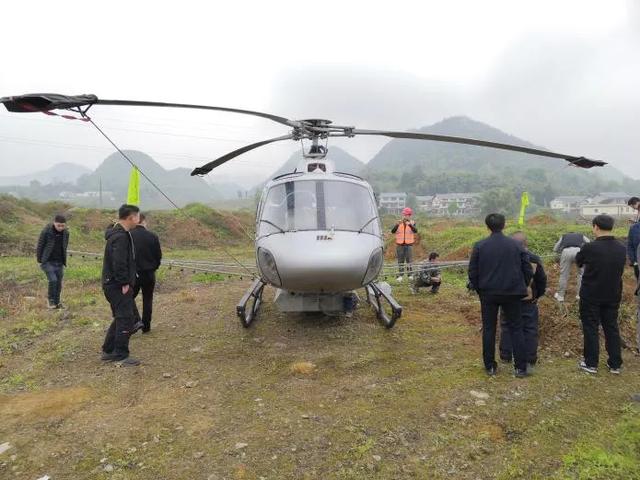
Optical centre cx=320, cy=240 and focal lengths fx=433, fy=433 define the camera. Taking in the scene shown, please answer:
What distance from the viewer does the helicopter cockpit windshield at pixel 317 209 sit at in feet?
19.0

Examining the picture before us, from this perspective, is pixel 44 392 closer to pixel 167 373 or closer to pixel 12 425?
pixel 12 425

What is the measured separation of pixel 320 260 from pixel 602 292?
3.11 meters

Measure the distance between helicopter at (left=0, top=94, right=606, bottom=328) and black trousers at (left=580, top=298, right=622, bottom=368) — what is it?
77.9 inches

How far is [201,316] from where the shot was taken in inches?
304

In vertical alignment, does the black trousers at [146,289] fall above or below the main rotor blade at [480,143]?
below

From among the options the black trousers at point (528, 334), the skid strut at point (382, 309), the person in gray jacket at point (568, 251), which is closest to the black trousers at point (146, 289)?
the skid strut at point (382, 309)

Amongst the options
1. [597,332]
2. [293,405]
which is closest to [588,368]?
[597,332]

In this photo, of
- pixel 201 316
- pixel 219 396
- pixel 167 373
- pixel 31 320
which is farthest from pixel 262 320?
pixel 31 320

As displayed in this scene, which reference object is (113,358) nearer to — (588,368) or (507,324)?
(507,324)

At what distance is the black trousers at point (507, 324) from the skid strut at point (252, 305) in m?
3.21

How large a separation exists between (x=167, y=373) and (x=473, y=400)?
3367 millimetres

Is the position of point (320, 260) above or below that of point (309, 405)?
above

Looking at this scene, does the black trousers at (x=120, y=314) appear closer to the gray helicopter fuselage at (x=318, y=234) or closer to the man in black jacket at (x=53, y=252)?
the gray helicopter fuselage at (x=318, y=234)

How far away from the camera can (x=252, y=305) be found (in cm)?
728
